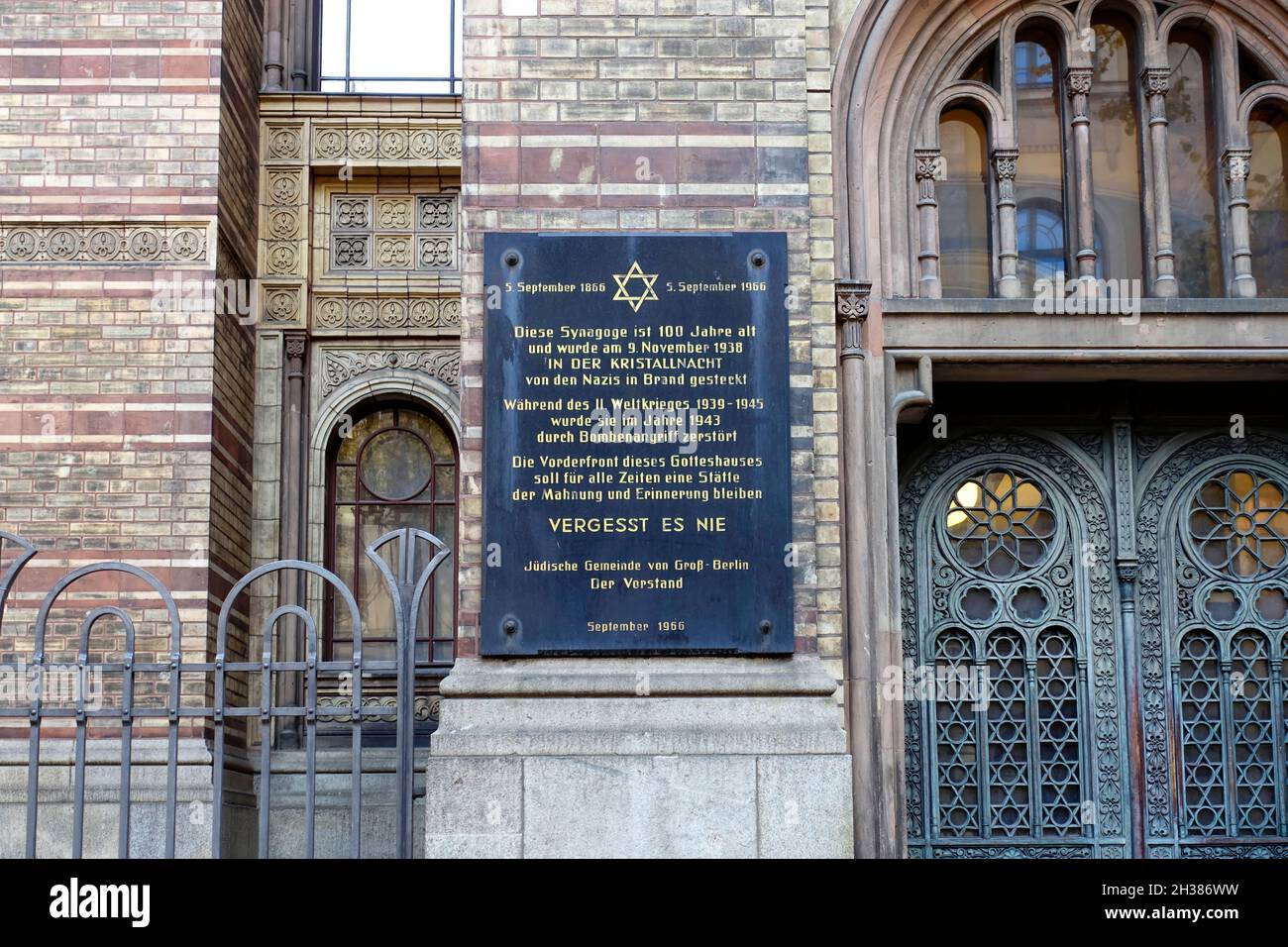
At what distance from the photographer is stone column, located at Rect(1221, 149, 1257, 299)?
11.2 metres

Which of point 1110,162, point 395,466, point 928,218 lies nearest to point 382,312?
point 395,466

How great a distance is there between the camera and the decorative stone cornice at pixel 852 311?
10461 mm

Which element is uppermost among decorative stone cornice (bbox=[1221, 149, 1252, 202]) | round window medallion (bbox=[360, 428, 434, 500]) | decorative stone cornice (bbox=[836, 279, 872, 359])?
decorative stone cornice (bbox=[1221, 149, 1252, 202])

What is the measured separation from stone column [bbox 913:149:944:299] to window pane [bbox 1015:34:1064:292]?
2.08 ft

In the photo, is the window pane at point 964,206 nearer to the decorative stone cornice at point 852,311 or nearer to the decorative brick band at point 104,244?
the decorative stone cornice at point 852,311

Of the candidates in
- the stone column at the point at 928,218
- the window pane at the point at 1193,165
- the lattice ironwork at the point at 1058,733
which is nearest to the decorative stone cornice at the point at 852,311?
the stone column at the point at 928,218

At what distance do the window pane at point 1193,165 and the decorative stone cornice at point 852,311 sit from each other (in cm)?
244

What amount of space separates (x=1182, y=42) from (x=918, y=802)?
561cm

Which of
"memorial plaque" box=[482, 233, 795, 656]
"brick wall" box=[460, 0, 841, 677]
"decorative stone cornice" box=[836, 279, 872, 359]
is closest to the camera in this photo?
"memorial plaque" box=[482, 233, 795, 656]

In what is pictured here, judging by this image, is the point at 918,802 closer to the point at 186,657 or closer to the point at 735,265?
the point at 735,265

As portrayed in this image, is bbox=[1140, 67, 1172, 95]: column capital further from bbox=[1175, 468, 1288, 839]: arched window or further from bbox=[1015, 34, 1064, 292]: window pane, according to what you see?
bbox=[1175, 468, 1288, 839]: arched window

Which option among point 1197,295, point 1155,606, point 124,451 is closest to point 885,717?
point 1155,606

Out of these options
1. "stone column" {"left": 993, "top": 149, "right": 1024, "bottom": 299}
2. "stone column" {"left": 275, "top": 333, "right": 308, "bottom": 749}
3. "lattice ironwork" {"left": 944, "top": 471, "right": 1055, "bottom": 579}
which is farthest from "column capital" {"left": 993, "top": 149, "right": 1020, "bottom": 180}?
"stone column" {"left": 275, "top": 333, "right": 308, "bottom": 749}

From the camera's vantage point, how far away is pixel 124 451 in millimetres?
11594
